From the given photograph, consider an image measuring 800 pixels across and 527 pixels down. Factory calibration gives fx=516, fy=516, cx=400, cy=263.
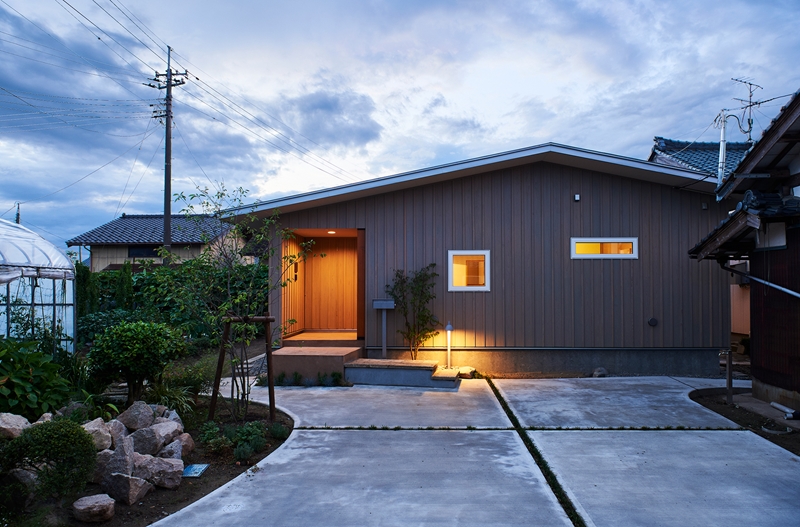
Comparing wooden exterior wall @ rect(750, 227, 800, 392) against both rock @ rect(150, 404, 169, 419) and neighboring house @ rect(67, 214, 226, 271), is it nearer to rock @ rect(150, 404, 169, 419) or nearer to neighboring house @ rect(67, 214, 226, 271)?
rock @ rect(150, 404, 169, 419)

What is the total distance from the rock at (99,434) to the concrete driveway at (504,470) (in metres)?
0.86

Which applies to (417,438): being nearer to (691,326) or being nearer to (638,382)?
(638,382)

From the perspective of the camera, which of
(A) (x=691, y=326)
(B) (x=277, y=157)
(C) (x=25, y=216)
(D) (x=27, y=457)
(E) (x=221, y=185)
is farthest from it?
(C) (x=25, y=216)

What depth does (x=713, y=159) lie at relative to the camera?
1218 cm

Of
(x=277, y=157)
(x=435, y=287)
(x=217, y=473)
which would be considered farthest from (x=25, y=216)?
(x=217, y=473)

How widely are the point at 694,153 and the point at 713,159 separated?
1264 mm

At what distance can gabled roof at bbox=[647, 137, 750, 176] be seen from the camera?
11906 millimetres

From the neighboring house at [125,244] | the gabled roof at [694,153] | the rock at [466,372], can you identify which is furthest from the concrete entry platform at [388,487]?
the neighboring house at [125,244]

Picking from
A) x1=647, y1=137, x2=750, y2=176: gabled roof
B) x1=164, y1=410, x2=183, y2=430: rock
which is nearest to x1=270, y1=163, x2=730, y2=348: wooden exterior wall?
x1=647, y1=137, x2=750, y2=176: gabled roof

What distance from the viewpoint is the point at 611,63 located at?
38.2ft

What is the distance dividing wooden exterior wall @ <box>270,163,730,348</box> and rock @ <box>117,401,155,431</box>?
477 cm

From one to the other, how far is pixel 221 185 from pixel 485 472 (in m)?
3.78

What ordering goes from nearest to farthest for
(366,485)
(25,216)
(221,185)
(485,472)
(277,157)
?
1. (366,485)
2. (485,472)
3. (221,185)
4. (277,157)
5. (25,216)

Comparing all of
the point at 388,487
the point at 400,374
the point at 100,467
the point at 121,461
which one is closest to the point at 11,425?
the point at 100,467
